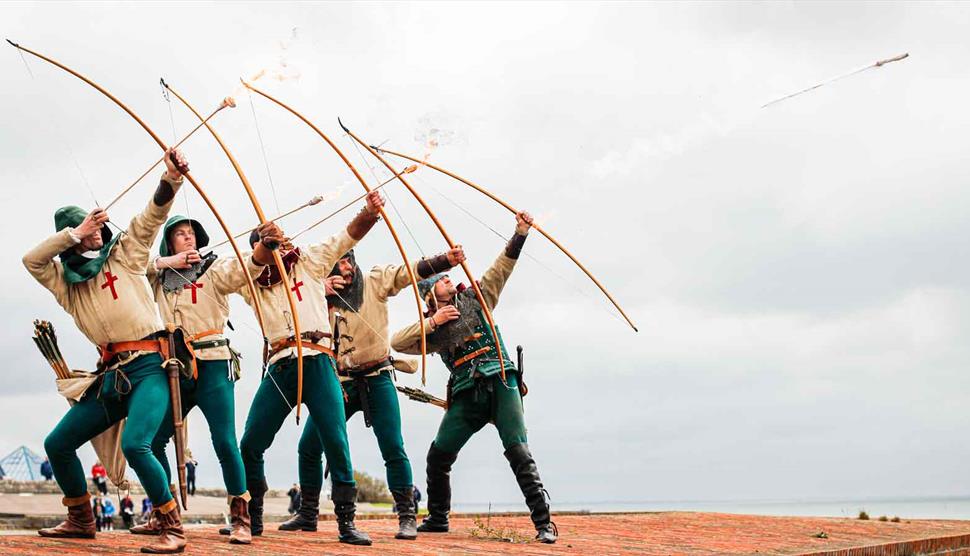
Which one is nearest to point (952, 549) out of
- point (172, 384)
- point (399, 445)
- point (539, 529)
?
point (539, 529)

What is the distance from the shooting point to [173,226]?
8.43m

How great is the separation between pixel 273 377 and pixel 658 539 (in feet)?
12.3

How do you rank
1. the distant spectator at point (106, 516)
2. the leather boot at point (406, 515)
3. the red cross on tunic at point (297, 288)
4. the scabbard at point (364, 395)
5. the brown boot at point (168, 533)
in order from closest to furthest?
the brown boot at point (168, 533) → the red cross on tunic at point (297, 288) → the leather boot at point (406, 515) → the scabbard at point (364, 395) → the distant spectator at point (106, 516)

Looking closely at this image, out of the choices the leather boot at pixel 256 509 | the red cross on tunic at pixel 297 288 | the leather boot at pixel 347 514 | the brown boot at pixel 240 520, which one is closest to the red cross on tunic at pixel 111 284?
the red cross on tunic at pixel 297 288

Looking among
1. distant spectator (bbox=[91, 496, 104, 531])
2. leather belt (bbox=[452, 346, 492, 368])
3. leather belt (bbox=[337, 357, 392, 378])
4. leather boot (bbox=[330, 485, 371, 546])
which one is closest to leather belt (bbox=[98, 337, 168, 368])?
leather boot (bbox=[330, 485, 371, 546])

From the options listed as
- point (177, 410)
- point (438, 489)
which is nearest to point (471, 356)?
point (438, 489)

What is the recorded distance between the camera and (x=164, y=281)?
845cm

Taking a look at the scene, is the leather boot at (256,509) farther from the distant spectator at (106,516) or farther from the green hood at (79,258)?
the distant spectator at (106,516)

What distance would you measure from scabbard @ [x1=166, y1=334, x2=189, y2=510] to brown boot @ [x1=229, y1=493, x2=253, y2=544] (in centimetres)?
34

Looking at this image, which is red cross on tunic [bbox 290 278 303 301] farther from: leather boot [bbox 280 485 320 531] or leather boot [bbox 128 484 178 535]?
leather boot [bbox 280 485 320 531]

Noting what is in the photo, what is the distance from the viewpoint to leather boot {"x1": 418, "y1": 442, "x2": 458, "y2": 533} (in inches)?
381

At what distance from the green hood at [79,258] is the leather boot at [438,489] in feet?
11.1

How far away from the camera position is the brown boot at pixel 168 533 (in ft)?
21.7

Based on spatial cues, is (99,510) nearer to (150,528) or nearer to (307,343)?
(150,528)
